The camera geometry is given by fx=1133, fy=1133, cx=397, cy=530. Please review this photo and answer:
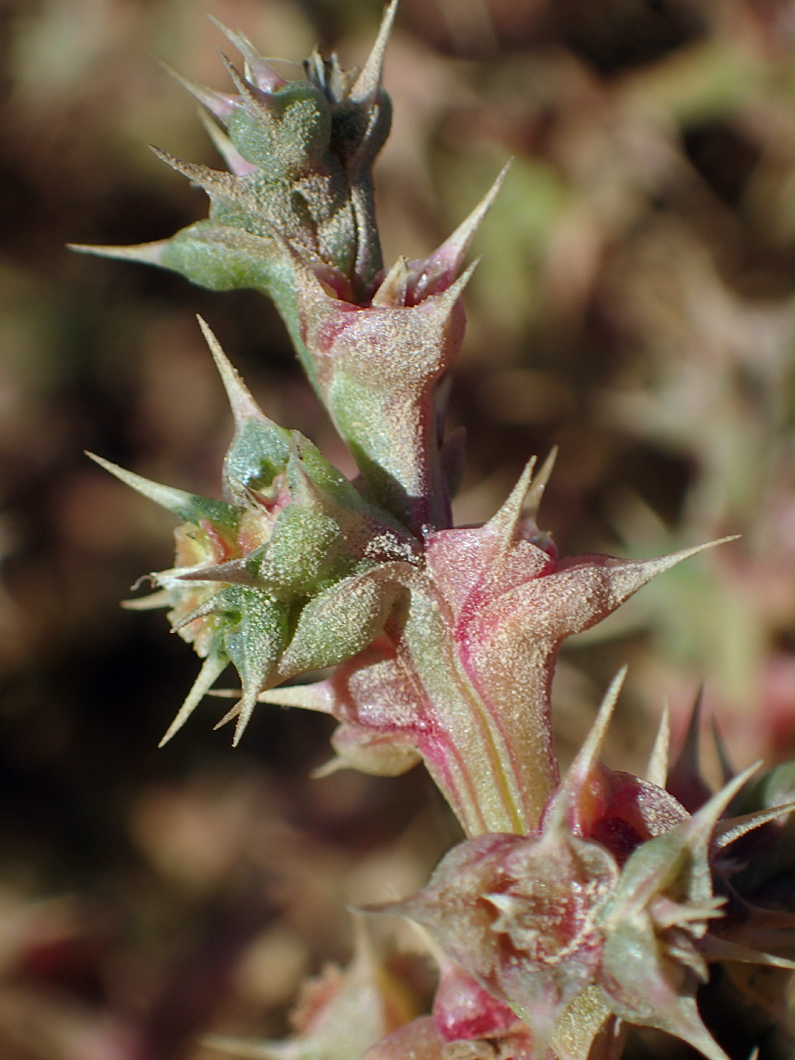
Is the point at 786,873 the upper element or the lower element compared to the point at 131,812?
upper

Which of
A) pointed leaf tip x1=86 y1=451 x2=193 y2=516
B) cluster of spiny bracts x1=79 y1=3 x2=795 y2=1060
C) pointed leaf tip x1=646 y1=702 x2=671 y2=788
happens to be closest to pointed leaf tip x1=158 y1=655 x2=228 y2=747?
cluster of spiny bracts x1=79 y1=3 x2=795 y2=1060

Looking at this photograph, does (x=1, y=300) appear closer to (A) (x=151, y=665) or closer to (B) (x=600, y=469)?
(A) (x=151, y=665)

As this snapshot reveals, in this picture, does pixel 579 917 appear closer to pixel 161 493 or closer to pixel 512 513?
pixel 512 513

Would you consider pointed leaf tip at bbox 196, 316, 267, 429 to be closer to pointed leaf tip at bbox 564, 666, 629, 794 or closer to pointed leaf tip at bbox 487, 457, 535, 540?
pointed leaf tip at bbox 487, 457, 535, 540

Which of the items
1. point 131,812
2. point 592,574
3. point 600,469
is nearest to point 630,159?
point 600,469

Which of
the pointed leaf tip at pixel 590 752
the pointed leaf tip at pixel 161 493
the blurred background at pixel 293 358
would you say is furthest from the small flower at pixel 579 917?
the blurred background at pixel 293 358

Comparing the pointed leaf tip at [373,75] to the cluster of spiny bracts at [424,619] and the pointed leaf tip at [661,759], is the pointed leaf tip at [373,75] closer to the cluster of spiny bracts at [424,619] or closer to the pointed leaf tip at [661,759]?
the cluster of spiny bracts at [424,619]
